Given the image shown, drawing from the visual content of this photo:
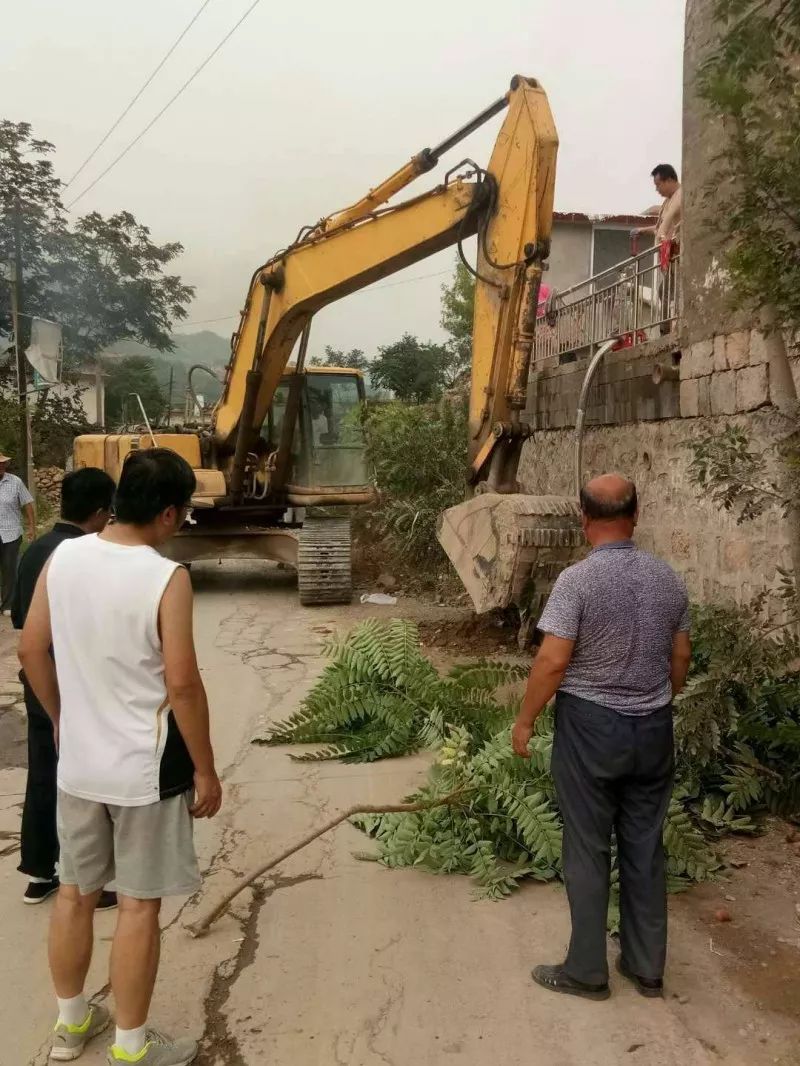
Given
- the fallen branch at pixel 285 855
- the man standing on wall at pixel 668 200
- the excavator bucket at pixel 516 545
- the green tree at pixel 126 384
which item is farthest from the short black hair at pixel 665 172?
the green tree at pixel 126 384

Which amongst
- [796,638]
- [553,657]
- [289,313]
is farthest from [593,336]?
[553,657]

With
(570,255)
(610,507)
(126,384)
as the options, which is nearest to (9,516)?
(610,507)

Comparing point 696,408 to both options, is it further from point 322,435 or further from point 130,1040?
point 130,1040

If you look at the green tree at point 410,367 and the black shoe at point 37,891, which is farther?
the green tree at point 410,367

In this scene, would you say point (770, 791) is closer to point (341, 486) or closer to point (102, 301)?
point (341, 486)

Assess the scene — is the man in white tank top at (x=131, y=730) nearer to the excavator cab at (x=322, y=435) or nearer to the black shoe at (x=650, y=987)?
the black shoe at (x=650, y=987)

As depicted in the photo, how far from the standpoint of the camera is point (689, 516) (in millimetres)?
6277

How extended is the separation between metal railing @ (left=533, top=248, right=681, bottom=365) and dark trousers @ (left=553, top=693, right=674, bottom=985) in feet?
15.6

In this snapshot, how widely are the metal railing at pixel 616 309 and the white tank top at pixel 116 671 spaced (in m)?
5.51

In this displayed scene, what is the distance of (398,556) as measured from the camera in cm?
1083

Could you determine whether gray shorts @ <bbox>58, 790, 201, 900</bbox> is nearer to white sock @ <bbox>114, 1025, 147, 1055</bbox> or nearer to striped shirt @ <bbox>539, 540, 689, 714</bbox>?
white sock @ <bbox>114, 1025, 147, 1055</bbox>

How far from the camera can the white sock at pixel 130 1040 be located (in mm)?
2234

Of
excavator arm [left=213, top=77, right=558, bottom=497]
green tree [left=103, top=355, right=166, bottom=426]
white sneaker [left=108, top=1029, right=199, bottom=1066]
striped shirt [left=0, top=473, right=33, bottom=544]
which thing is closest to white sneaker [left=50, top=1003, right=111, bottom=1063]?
white sneaker [left=108, top=1029, right=199, bottom=1066]

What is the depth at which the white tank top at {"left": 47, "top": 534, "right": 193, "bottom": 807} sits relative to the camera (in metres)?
2.15
